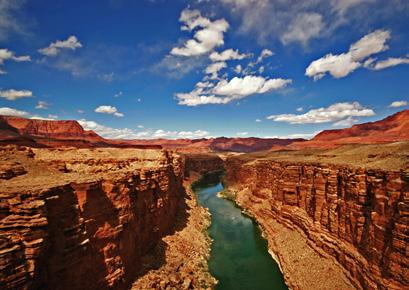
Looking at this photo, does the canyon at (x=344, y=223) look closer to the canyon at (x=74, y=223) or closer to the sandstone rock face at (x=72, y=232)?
the canyon at (x=74, y=223)

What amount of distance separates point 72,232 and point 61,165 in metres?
11.3

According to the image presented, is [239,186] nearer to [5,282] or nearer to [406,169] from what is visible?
[406,169]

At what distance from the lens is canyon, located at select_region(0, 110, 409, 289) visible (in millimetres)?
11891

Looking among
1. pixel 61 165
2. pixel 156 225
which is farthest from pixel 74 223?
pixel 156 225

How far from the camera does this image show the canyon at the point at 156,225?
11.9 metres

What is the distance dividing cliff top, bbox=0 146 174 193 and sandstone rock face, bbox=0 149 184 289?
155mm

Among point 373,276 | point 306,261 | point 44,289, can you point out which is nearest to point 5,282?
point 44,289

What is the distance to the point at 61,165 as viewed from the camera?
22.4m

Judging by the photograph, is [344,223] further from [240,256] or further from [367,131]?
[367,131]

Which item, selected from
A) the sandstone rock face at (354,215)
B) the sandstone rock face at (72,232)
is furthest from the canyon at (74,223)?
the sandstone rock face at (354,215)

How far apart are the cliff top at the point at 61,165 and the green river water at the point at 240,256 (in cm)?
1331

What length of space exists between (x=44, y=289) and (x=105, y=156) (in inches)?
663

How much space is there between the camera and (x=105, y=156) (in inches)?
1072

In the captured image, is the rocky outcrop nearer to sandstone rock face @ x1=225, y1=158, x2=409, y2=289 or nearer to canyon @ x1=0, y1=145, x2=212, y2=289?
sandstone rock face @ x1=225, y1=158, x2=409, y2=289
